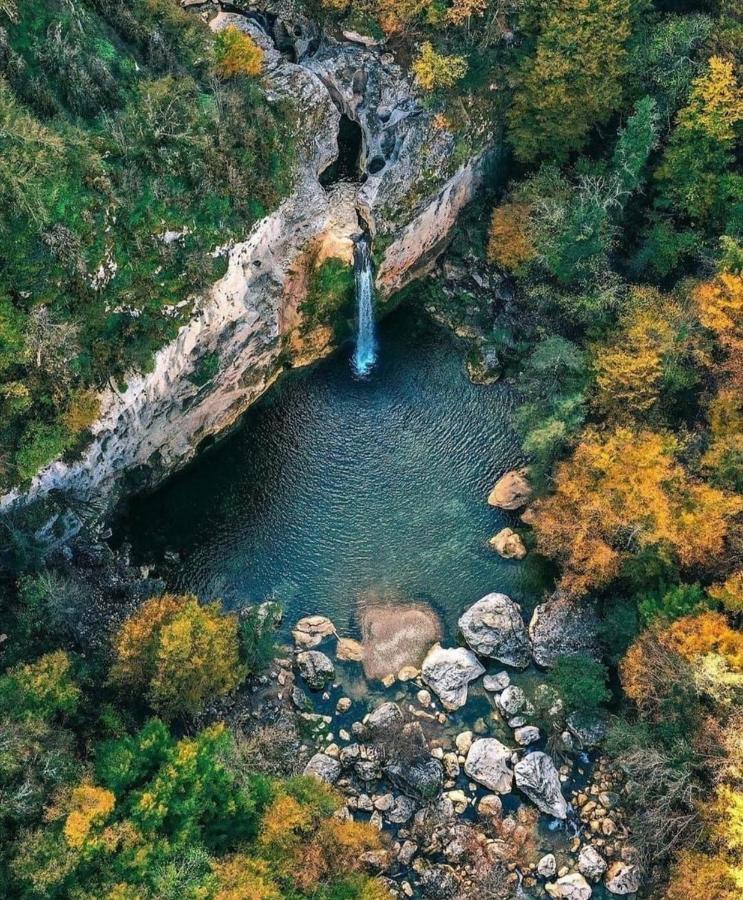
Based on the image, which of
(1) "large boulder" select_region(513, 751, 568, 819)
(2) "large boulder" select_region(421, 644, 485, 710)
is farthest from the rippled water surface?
(1) "large boulder" select_region(513, 751, 568, 819)

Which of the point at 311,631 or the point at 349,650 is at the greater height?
the point at 311,631

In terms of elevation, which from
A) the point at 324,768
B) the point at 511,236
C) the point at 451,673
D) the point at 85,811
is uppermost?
the point at 511,236

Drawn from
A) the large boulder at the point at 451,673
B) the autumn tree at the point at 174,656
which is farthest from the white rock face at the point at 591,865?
the autumn tree at the point at 174,656

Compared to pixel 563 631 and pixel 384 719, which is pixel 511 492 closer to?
pixel 563 631

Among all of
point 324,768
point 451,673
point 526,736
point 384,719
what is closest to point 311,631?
point 384,719

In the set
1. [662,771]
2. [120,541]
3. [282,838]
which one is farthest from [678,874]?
[120,541]

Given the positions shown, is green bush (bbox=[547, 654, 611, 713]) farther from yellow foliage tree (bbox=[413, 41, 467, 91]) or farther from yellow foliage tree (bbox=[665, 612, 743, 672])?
yellow foliage tree (bbox=[413, 41, 467, 91])

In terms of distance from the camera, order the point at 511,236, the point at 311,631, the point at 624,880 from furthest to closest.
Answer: the point at 511,236, the point at 311,631, the point at 624,880
